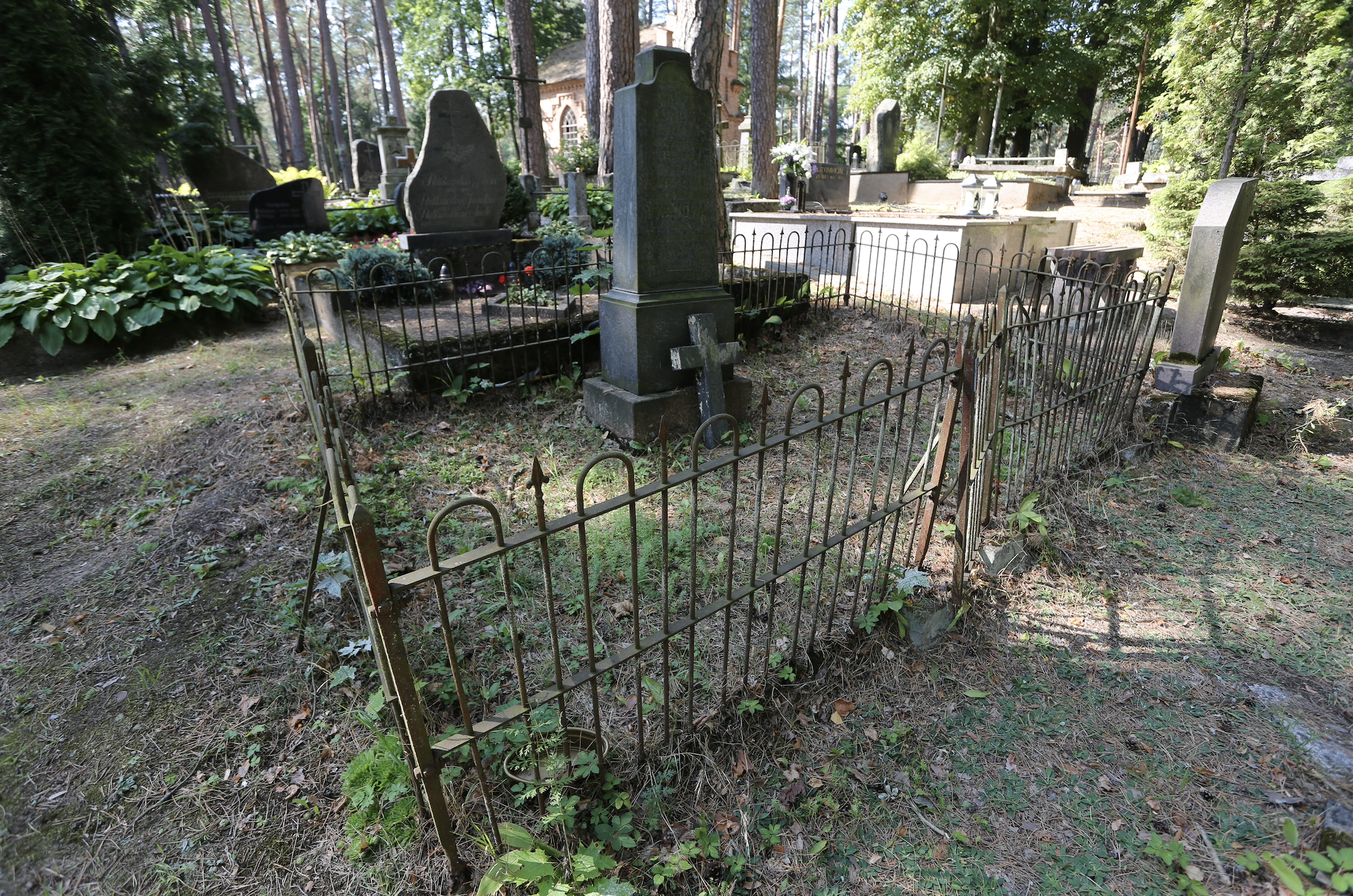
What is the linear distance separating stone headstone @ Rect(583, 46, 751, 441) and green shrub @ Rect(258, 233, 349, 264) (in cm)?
537

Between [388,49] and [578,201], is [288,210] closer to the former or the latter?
[578,201]

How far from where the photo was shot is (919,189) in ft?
56.9

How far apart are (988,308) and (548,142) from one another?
128 feet

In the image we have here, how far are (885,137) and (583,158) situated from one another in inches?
359

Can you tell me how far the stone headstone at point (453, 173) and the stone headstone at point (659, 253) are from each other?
342cm

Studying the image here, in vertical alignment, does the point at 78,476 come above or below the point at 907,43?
below

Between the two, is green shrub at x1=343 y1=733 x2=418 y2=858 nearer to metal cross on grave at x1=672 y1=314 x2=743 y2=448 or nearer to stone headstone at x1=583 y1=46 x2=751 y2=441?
stone headstone at x1=583 y1=46 x2=751 y2=441

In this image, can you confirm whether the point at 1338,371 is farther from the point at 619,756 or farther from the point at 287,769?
the point at 287,769

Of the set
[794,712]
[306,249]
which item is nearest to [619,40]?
[306,249]

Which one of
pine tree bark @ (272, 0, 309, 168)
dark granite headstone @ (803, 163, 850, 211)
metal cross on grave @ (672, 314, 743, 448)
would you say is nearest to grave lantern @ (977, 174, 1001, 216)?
dark granite headstone @ (803, 163, 850, 211)

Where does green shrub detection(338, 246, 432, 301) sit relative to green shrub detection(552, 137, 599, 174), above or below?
below

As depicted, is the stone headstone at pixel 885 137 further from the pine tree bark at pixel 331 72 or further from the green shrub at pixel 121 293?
the pine tree bark at pixel 331 72

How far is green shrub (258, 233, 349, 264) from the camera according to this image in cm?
820

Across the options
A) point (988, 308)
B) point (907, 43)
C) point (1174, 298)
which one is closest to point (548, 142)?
point (907, 43)
